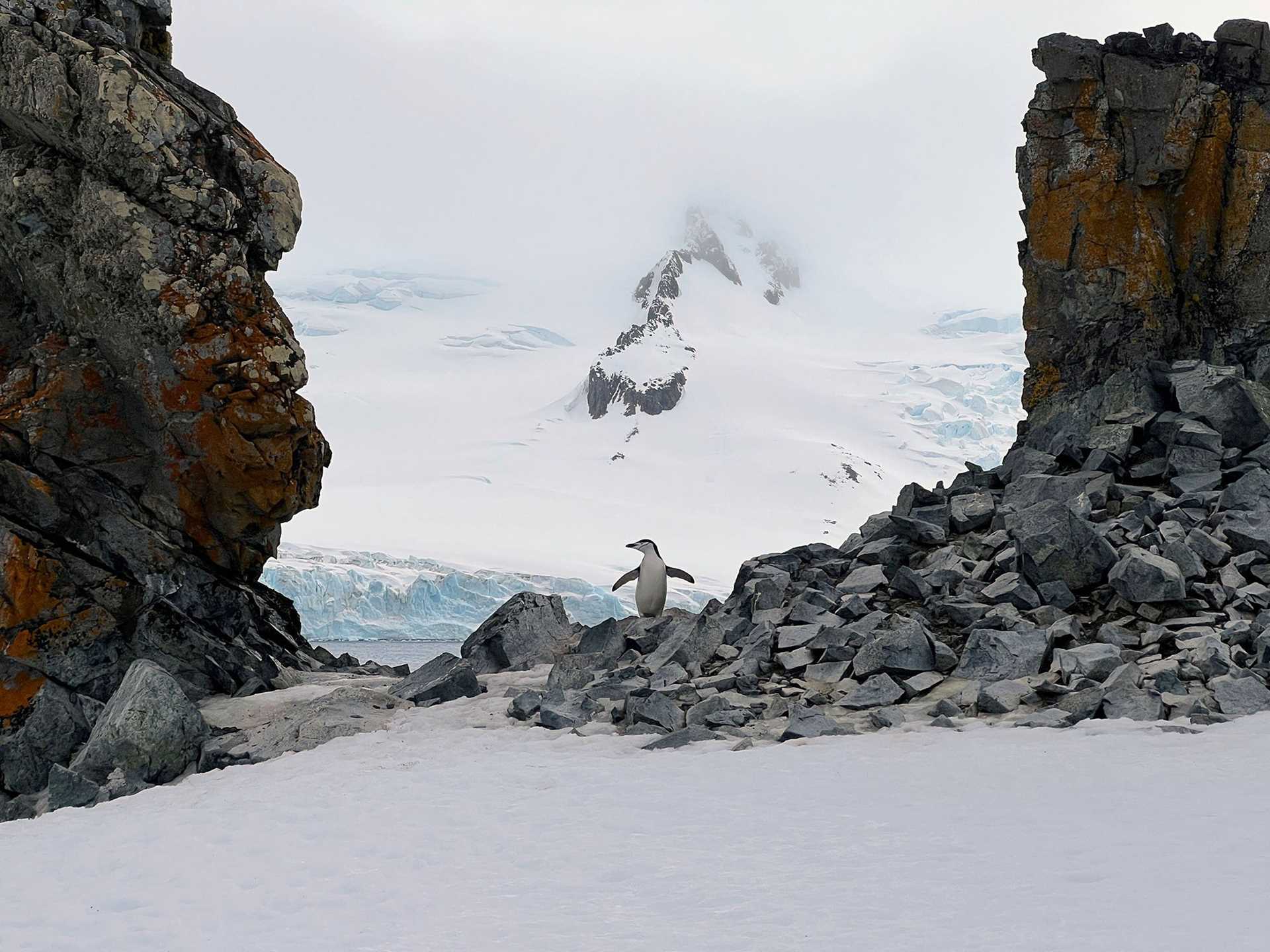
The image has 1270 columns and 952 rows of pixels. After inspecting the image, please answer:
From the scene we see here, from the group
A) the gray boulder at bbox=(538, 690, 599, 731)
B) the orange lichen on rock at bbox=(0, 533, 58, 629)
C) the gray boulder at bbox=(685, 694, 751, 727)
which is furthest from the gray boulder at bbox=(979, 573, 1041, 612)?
the orange lichen on rock at bbox=(0, 533, 58, 629)

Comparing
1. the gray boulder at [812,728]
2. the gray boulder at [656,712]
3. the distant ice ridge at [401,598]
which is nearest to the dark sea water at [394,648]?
the distant ice ridge at [401,598]

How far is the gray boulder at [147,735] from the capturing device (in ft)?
29.1

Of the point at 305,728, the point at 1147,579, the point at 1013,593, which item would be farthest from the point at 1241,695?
the point at 305,728

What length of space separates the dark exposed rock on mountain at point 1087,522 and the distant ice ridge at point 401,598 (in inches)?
1293

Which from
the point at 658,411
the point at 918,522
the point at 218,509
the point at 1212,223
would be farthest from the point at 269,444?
the point at 658,411

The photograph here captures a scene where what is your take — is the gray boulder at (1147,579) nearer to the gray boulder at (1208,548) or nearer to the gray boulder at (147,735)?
the gray boulder at (1208,548)

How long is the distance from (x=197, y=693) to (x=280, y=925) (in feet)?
26.3

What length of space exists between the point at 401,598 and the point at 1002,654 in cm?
4035

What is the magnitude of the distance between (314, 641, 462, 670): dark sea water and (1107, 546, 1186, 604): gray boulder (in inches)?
1415

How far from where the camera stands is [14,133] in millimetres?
12312

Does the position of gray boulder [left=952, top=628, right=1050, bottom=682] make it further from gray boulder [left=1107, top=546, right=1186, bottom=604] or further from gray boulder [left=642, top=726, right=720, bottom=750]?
gray boulder [left=642, top=726, right=720, bottom=750]

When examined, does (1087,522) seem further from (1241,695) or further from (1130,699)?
(1130,699)

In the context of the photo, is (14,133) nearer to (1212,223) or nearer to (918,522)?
(918,522)

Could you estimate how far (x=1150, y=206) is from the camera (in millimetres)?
13852
